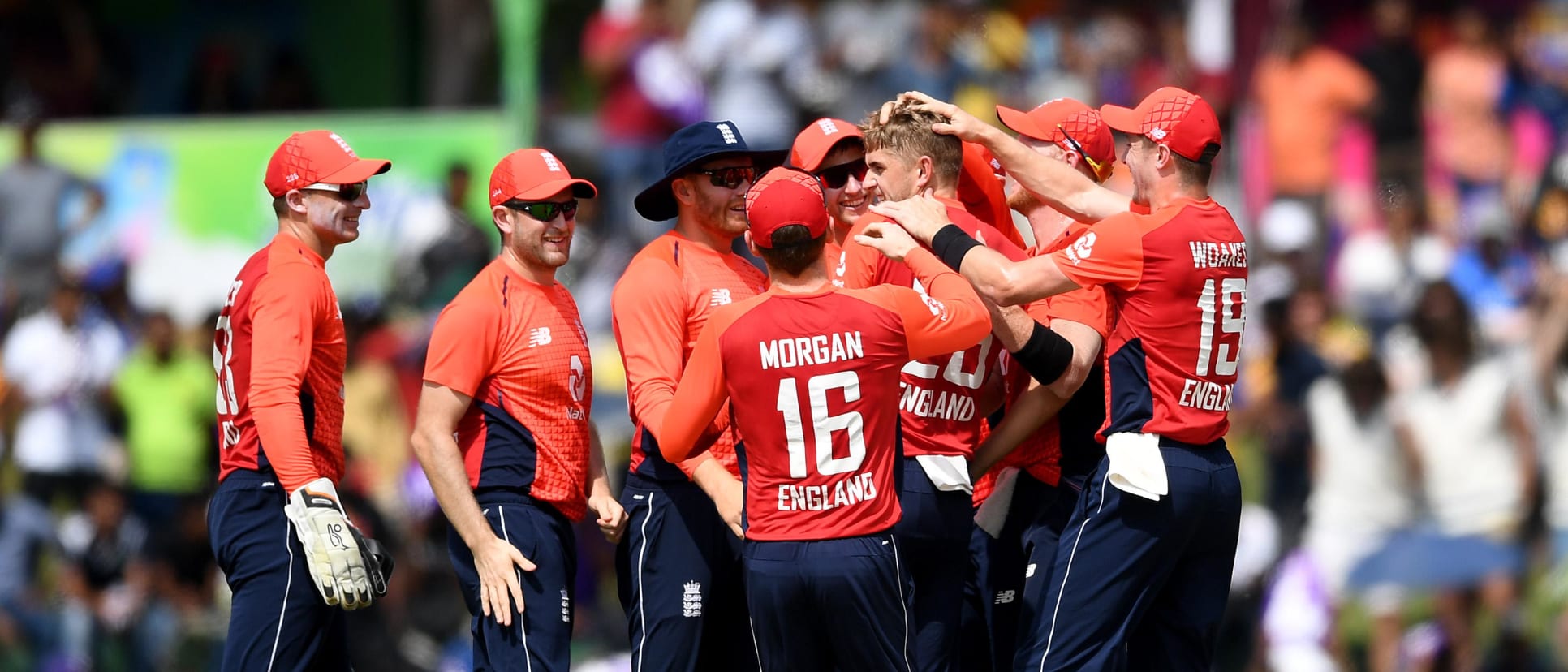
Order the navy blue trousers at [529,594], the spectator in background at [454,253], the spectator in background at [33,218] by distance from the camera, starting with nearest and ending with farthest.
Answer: the navy blue trousers at [529,594] < the spectator in background at [454,253] < the spectator in background at [33,218]

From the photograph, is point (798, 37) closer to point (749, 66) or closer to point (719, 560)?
point (749, 66)

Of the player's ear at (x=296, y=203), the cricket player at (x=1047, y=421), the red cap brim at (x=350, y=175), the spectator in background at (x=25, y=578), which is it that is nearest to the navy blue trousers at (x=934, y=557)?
the cricket player at (x=1047, y=421)

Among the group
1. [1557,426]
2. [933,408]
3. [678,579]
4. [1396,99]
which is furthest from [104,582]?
[1396,99]

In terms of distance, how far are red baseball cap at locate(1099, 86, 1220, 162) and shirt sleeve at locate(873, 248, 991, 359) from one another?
2.95 ft

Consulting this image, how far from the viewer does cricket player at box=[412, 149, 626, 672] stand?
647cm

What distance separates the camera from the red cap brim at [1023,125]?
6961 millimetres

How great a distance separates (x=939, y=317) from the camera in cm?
603

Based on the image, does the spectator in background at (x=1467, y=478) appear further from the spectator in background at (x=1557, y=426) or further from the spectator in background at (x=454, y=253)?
the spectator in background at (x=454, y=253)

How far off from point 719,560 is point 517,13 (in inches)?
349

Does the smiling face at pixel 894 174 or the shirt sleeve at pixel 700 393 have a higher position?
the smiling face at pixel 894 174

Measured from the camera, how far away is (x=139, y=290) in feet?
47.8

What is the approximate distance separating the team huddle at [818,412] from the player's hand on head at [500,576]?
1cm

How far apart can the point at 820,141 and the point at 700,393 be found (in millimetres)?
1364

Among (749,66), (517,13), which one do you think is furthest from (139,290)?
(749,66)
